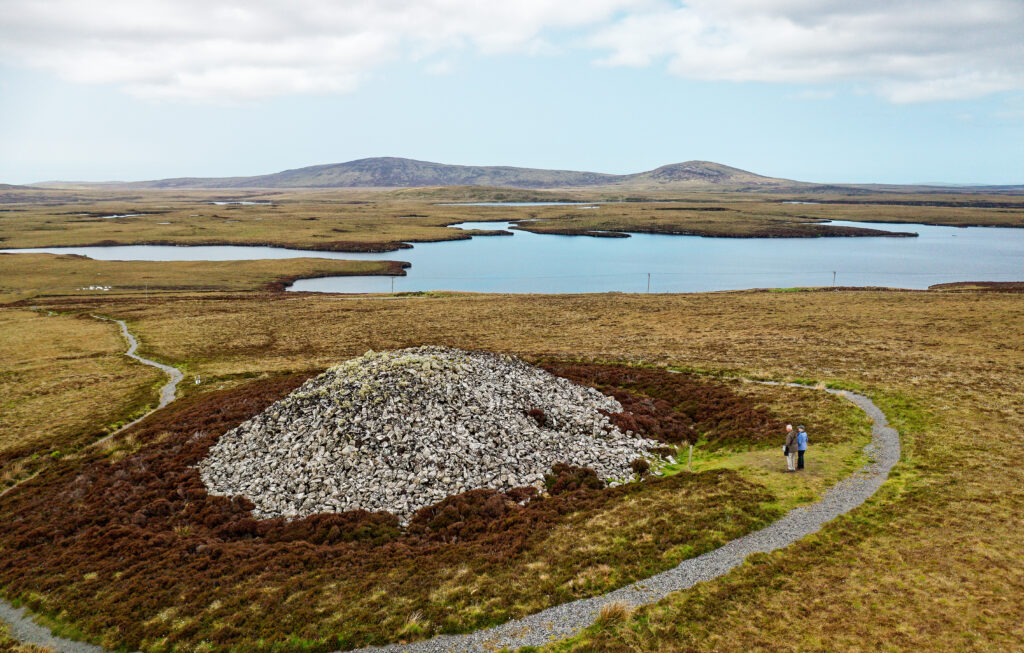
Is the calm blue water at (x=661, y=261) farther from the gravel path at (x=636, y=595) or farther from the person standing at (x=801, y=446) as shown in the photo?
the gravel path at (x=636, y=595)

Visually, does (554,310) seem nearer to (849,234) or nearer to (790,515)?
(790,515)

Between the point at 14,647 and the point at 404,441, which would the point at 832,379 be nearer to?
the point at 404,441

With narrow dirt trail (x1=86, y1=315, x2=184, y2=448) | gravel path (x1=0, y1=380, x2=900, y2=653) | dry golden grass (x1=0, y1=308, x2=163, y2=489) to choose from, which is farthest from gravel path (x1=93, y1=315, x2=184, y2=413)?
gravel path (x1=0, y1=380, x2=900, y2=653)

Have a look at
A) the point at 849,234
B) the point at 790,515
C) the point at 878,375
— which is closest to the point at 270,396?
the point at 790,515

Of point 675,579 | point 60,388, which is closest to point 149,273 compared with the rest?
point 60,388

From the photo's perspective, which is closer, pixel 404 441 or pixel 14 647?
pixel 14 647

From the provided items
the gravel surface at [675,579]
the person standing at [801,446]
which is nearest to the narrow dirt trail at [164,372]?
the gravel surface at [675,579]
